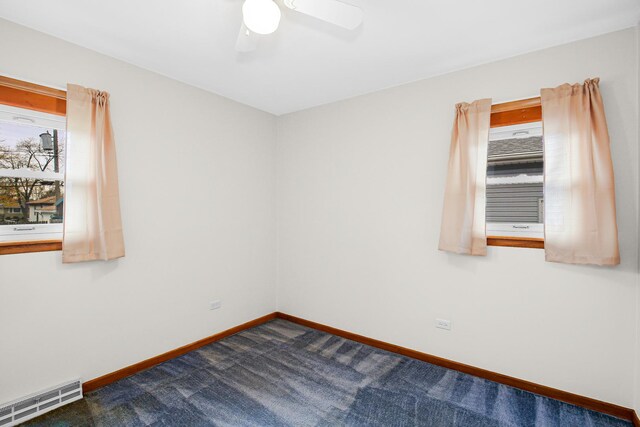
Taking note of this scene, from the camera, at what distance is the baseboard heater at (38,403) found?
199 centimetres

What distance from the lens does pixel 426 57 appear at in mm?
2518

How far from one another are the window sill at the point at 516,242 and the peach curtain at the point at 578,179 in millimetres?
108

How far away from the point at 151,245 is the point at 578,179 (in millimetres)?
3376

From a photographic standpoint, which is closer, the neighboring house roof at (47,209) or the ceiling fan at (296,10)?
the ceiling fan at (296,10)

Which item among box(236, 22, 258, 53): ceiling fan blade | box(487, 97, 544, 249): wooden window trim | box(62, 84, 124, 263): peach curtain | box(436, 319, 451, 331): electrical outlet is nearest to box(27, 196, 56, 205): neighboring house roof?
box(62, 84, 124, 263): peach curtain

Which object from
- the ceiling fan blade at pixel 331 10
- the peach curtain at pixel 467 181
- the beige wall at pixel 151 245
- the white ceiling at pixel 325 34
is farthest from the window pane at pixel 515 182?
the beige wall at pixel 151 245

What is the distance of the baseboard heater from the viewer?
1985 mm

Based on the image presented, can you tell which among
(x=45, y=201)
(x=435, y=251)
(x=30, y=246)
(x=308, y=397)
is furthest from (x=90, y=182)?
(x=435, y=251)

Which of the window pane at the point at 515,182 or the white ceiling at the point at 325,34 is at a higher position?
the white ceiling at the point at 325,34

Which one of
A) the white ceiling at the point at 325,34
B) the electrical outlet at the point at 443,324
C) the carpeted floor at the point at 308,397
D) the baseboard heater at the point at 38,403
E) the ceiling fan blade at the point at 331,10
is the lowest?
the carpeted floor at the point at 308,397

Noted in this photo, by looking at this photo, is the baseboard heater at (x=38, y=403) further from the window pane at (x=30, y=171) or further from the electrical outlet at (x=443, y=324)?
the electrical outlet at (x=443, y=324)

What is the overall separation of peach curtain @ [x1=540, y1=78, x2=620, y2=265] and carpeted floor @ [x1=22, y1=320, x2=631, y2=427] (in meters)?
1.12

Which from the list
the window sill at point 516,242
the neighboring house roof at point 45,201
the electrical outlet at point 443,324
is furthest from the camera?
the electrical outlet at point 443,324

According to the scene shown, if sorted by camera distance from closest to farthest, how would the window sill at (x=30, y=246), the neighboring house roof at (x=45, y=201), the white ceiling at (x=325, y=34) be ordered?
the white ceiling at (x=325, y=34) → the window sill at (x=30, y=246) → the neighboring house roof at (x=45, y=201)
